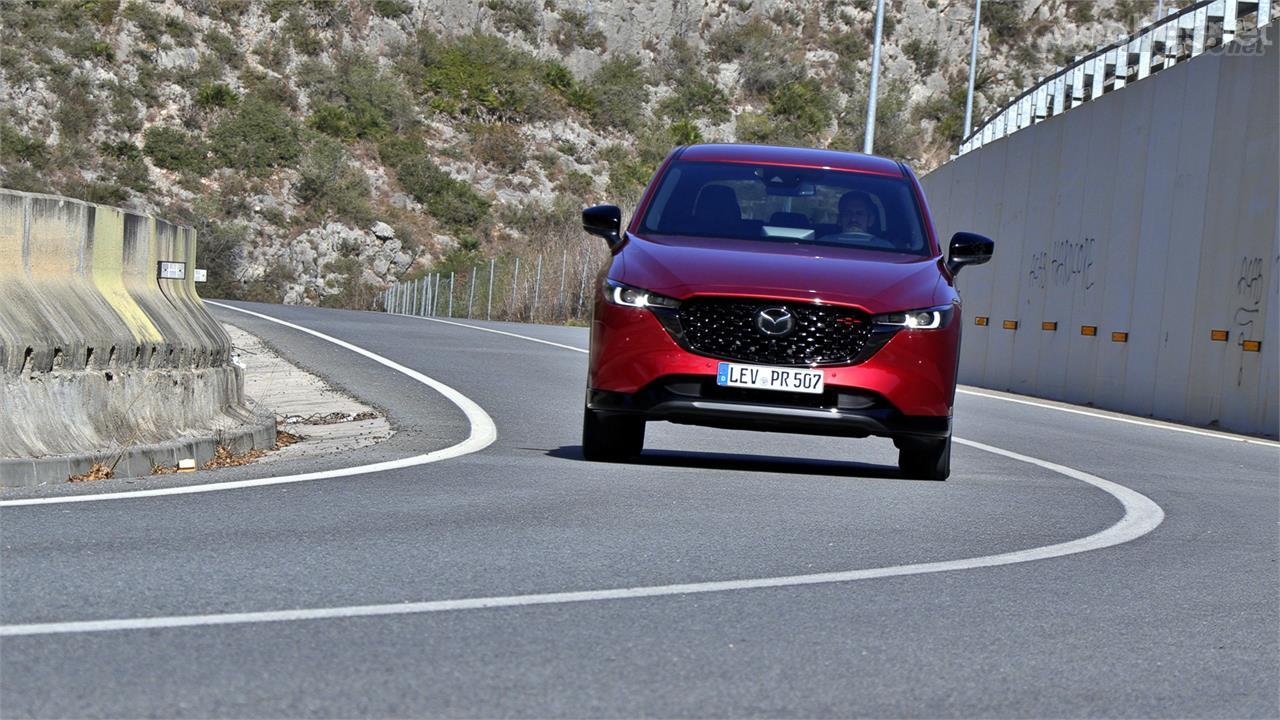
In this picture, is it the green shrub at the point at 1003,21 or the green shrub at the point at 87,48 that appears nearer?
the green shrub at the point at 87,48

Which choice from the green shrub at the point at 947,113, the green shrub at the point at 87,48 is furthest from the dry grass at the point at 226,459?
the green shrub at the point at 947,113

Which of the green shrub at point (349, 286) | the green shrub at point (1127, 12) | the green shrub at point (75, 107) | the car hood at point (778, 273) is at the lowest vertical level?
the green shrub at point (349, 286)

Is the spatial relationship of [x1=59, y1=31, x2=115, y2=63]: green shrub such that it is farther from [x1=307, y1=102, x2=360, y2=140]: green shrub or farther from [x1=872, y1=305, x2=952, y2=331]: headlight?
[x1=872, y1=305, x2=952, y2=331]: headlight

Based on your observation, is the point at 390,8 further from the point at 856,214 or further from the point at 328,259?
the point at 856,214

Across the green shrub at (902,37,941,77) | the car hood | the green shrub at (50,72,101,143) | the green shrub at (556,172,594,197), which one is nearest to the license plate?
the car hood

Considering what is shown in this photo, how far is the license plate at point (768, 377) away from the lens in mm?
9617

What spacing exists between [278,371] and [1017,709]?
1445 cm

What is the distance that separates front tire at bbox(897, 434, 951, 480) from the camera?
10352 millimetres

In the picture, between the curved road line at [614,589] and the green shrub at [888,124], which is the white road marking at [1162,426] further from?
the green shrub at [888,124]

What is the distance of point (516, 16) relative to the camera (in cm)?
8612

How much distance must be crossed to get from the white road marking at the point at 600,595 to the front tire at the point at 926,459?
1416 mm

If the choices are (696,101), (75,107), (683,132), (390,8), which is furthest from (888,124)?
(75,107)

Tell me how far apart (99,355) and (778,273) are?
3567 mm

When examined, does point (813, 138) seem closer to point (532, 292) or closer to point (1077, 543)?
point (532, 292)
